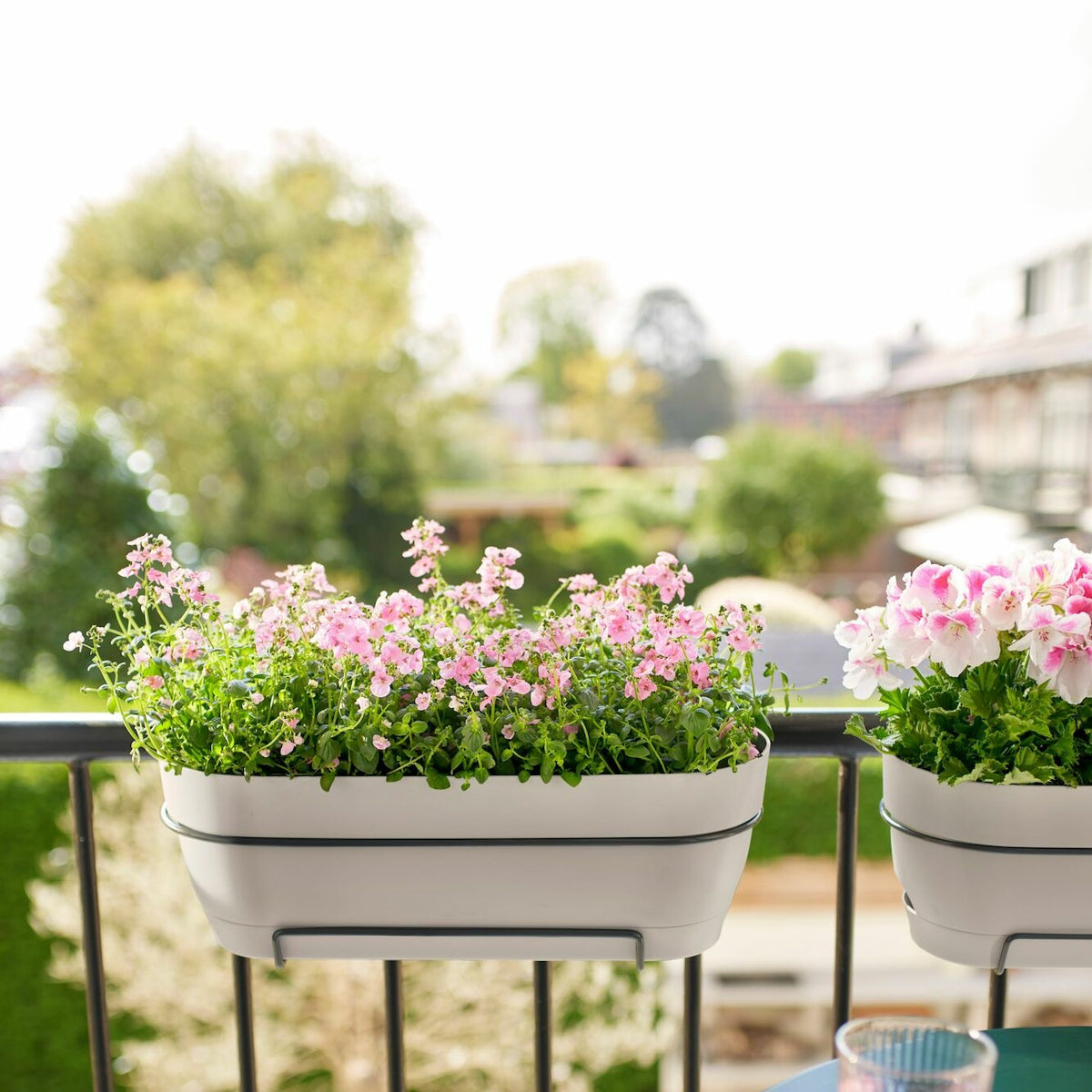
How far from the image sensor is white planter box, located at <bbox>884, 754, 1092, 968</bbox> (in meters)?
0.65

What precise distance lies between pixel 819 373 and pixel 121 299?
16.3 meters

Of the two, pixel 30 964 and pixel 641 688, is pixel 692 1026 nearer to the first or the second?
pixel 641 688

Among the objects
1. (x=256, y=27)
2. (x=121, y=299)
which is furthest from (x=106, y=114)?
(x=121, y=299)

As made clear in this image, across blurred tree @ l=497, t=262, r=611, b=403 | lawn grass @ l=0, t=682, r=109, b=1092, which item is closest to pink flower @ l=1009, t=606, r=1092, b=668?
lawn grass @ l=0, t=682, r=109, b=1092

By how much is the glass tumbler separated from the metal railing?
317mm

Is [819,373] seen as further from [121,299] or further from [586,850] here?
[586,850]

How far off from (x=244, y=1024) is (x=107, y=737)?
0.27 m

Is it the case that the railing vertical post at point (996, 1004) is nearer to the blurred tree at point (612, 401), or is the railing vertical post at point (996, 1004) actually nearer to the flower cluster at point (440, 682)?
the flower cluster at point (440, 682)

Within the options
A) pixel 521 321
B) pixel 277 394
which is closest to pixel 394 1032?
pixel 277 394

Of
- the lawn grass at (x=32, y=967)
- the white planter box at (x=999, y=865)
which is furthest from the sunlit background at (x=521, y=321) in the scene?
the white planter box at (x=999, y=865)

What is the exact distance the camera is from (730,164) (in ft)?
72.4

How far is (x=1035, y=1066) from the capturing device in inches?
23.5

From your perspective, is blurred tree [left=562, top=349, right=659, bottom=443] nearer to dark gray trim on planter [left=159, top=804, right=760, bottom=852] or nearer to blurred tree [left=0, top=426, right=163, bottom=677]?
blurred tree [left=0, top=426, right=163, bottom=677]

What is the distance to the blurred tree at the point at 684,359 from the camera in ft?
80.2
